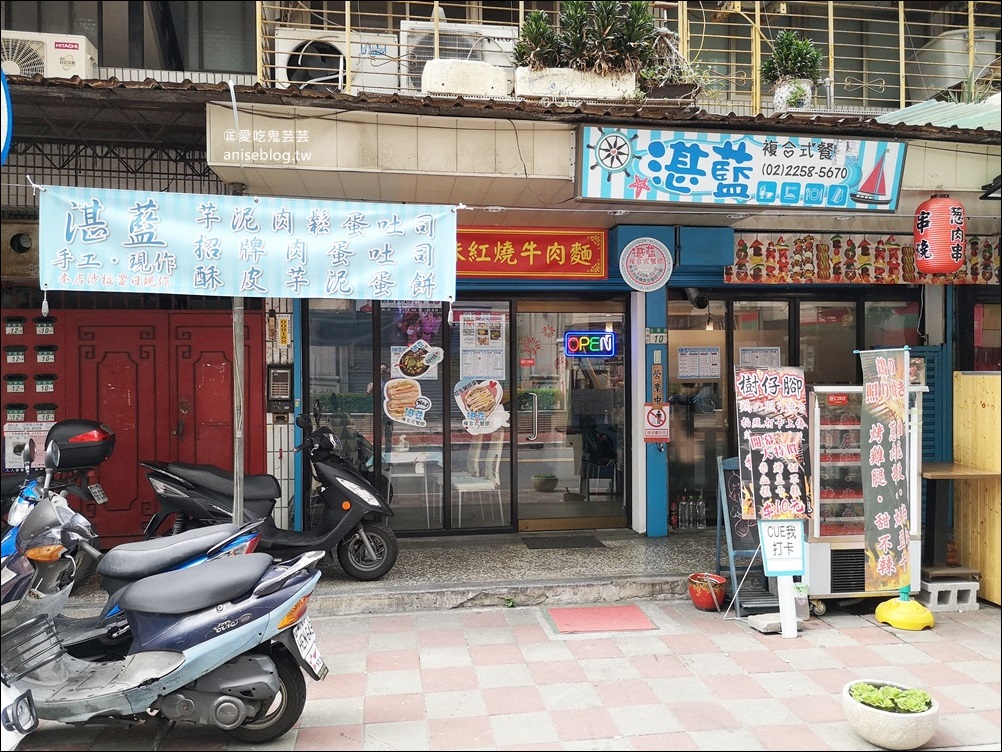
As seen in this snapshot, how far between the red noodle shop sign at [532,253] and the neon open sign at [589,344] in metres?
0.79

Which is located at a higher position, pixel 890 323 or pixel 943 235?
pixel 943 235

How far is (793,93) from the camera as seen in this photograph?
26.1ft

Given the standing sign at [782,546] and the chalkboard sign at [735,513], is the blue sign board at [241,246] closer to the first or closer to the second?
the chalkboard sign at [735,513]

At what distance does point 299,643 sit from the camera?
160 inches

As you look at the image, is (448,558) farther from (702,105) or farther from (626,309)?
(702,105)

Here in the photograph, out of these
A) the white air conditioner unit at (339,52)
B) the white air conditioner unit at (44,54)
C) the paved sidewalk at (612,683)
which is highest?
the white air conditioner unit at (339,52)

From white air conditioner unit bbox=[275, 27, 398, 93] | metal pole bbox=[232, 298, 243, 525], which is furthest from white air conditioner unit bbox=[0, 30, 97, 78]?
metal pole bbox=[232, 298, 243, 525]

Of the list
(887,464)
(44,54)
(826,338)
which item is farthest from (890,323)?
(44,54)

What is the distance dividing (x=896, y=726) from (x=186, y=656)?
397 centimetres

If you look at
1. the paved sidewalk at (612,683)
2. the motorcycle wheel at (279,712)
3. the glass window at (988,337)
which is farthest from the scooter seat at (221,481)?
the glass window at (988,337)

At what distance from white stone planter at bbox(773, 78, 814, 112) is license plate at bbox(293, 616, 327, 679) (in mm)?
7203

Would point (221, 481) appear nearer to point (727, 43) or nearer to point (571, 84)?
point (571, 84)

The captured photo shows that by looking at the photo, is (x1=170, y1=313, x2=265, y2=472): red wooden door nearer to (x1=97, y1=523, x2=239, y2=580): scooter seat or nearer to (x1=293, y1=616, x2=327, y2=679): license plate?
(x1=97, y1=523, x2=239, y2=580): scooter seat

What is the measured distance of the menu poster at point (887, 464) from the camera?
6031 mm
